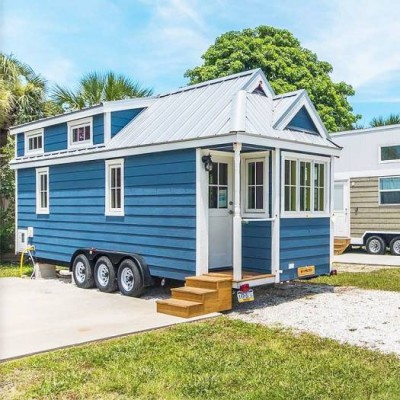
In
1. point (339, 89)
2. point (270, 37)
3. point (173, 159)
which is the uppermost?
point (270, 37)

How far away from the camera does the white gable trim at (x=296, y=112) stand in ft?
28.0

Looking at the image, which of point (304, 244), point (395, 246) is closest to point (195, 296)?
point (304, 244)

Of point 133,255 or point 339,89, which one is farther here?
point 339,89

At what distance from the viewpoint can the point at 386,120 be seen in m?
26.5

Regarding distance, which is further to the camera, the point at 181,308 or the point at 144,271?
the point at 144,271

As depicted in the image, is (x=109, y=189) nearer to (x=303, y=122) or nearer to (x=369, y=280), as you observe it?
(x=303, y=122)

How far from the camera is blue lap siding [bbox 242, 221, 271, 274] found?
8328mm

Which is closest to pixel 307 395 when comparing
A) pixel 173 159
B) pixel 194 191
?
pixel 194 191

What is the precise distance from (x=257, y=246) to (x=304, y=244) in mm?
903

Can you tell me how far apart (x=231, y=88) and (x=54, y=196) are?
4.77 metres

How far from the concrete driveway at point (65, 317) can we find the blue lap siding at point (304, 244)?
1837 millimetres

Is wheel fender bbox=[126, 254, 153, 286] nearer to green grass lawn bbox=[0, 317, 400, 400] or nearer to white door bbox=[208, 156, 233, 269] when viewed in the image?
white door bbox=[208, 156, 233, 269]

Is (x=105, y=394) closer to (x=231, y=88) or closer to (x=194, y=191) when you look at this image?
(x=194, y=191)

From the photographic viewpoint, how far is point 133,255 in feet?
29.2
